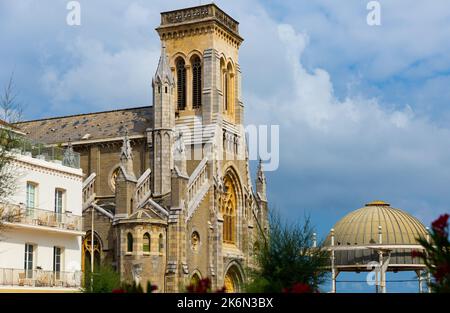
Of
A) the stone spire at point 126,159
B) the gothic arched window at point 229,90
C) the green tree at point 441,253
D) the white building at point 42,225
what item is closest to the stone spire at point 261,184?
the gothic arched window at point 229,90

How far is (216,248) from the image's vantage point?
63625mm

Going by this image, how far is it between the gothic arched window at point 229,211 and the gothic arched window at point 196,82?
6.82 m

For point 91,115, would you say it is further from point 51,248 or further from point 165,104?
point 51,248

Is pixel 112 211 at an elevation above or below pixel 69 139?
below

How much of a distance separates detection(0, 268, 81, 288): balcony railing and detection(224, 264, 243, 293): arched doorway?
89.6 ft

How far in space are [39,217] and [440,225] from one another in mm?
26459

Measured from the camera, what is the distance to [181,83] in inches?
2805

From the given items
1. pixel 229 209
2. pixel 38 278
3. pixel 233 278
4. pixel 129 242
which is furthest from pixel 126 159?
pixel 38 278

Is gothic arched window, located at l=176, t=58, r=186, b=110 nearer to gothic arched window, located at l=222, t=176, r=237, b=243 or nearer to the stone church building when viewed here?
the stone church building

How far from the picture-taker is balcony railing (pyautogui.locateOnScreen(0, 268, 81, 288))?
36.2m

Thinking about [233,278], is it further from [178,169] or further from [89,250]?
[89,250]

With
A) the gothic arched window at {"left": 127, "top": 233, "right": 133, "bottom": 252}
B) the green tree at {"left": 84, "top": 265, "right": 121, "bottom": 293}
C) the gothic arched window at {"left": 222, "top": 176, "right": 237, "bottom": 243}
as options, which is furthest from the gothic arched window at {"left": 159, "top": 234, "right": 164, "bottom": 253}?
the green tree at {"left": 84, "top": 265, "right": 121, "bottom": 293}
